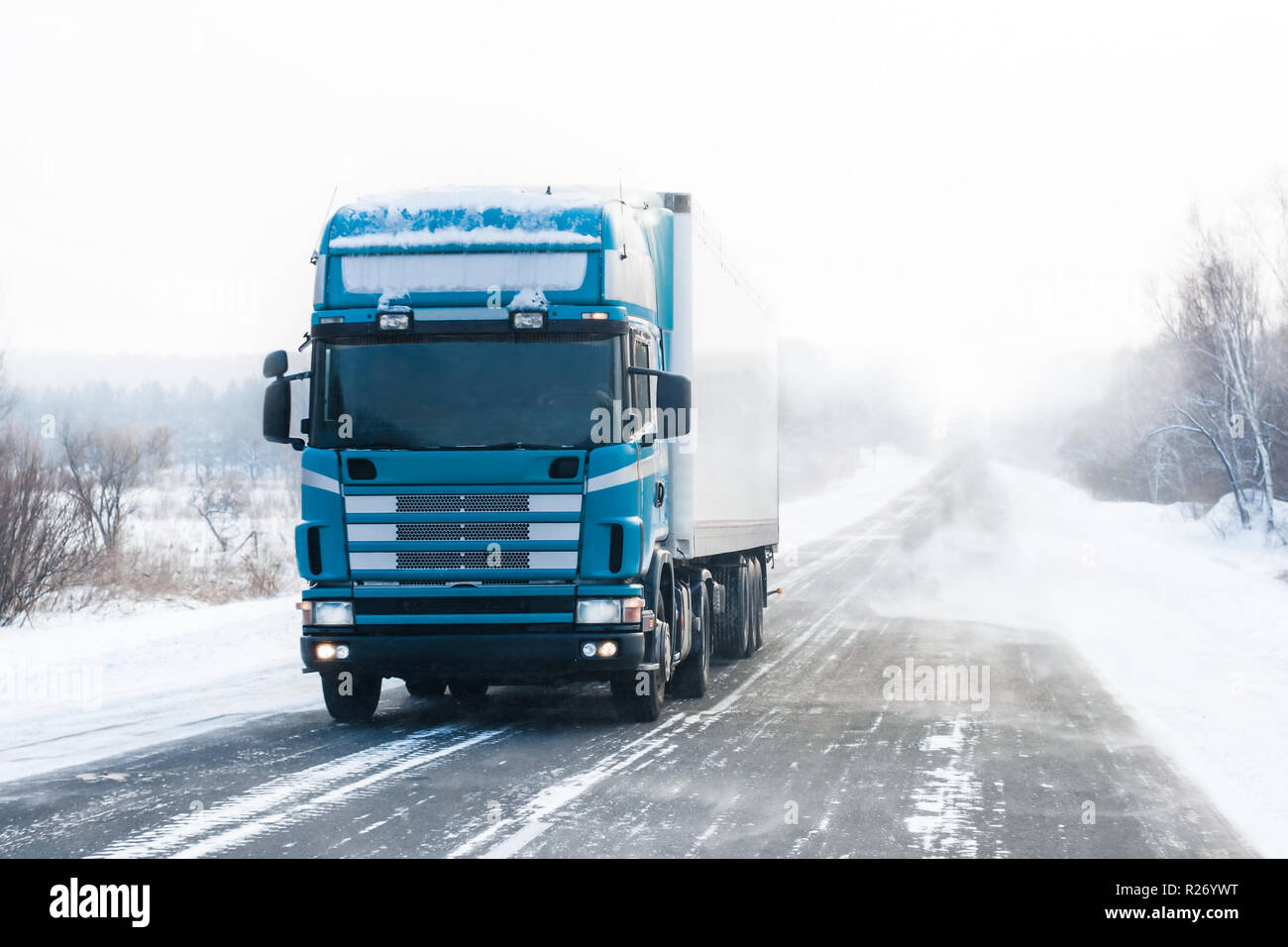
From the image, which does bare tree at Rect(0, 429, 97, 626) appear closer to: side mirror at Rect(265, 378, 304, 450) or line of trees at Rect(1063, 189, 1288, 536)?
side mirror at Rect(265, 378, 304, 450)

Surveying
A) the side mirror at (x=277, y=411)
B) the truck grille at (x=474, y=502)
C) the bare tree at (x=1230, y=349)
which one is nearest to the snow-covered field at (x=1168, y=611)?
the bare tree at (x=1230, y=349)

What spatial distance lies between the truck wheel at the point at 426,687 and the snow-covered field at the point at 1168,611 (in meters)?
6.04

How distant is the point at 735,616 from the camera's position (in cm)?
1416

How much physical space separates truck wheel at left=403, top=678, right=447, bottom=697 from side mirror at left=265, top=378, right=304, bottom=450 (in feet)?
10.0

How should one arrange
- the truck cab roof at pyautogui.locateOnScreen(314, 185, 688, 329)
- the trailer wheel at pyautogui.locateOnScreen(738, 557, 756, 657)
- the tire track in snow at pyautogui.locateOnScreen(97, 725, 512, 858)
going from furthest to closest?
1. the trailer wheel at pyautogui.locateOnScreen(738, 557, 756, 657)
2. the truck cab roof at pyautogui.locateOnScreen(314, 185, 688, 329)
3. the tire track in snow at pyautogui.locateOnScreen(97, 725, 512, 858)

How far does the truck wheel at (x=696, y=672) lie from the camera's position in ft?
38.2

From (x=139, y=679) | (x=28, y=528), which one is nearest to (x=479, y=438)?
(x=139, y=679)

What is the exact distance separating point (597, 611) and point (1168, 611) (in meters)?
13.2

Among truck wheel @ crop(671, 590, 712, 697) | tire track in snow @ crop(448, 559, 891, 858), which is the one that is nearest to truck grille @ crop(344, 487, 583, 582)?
tire track in snow @ crop(448, 559, 891, 858)

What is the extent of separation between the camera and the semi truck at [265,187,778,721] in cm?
894

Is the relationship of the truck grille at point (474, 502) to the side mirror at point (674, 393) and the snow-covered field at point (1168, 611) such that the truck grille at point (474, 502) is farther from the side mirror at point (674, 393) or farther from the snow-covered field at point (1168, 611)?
the snow-covered field at point (1168, 611)

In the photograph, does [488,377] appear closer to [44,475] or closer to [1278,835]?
[1278,835]
